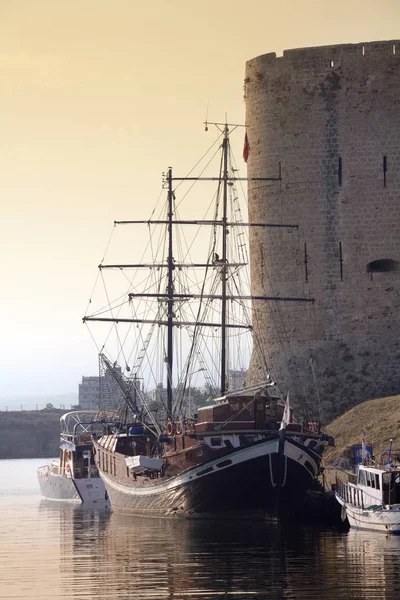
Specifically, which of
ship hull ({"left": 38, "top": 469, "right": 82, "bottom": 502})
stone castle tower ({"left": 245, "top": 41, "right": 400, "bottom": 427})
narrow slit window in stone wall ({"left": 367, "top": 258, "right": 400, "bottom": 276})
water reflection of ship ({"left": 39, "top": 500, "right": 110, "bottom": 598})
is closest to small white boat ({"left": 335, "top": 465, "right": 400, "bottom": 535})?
water reflection of ship ({"left": 39, "top": 500, "right": 110, "bottom": 598})

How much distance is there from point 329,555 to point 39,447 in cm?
12528

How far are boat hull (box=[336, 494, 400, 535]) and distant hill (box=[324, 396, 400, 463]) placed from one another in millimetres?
7372

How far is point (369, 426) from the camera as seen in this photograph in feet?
159

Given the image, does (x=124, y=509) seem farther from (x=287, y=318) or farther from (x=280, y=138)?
(x=280, y=138)

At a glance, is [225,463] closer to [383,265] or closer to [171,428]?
[171,428]

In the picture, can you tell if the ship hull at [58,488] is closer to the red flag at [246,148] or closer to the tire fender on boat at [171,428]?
the red flag at [246,148]

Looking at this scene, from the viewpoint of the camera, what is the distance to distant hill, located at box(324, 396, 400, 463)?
4653 cm

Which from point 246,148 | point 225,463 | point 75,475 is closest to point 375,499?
point 225,463

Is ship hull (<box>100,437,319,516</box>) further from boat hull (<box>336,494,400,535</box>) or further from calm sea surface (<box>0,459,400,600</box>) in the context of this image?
boat hull (<box>336,494,400,535</box>)

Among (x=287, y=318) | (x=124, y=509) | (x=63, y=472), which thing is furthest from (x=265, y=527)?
(x=63, y=472)

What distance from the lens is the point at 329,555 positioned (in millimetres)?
31984

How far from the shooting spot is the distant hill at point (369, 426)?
4653 centimetres

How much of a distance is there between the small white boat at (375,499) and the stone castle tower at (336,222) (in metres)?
15.3

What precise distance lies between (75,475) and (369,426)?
57.4ft
